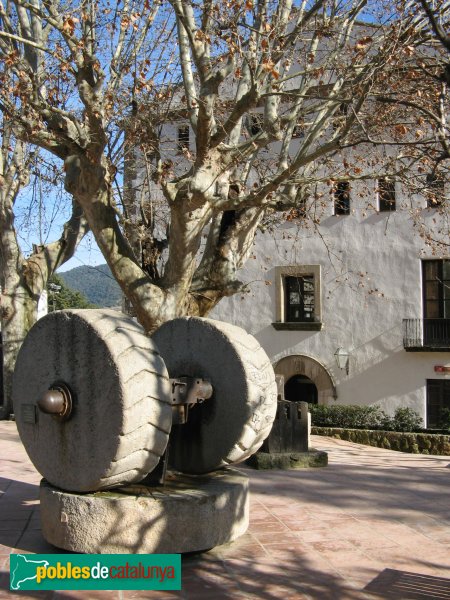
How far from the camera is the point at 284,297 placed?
2194 cm

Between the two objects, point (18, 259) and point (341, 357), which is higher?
point (18, 259)

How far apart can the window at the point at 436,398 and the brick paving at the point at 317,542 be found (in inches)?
491

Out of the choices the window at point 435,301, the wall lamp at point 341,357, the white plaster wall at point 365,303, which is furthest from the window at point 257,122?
the window at point 435,301

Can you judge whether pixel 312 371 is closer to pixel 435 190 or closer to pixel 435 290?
pixel 435 290

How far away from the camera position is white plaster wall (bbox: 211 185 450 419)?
20188mm

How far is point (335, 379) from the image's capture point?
834 inches

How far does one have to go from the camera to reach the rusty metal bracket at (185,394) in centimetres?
499

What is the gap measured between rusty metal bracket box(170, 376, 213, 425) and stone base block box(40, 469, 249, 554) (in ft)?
1.88

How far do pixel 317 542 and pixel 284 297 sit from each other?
56.2 feet

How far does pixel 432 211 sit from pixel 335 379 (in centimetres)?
573

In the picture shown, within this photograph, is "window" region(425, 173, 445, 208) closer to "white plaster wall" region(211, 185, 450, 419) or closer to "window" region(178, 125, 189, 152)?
"window" region(178, 125, 189, 152)

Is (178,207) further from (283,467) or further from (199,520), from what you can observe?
(199,520)

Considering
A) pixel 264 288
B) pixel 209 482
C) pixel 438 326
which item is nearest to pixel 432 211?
pixel 438 326

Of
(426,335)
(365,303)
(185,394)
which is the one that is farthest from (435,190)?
(365,303)
